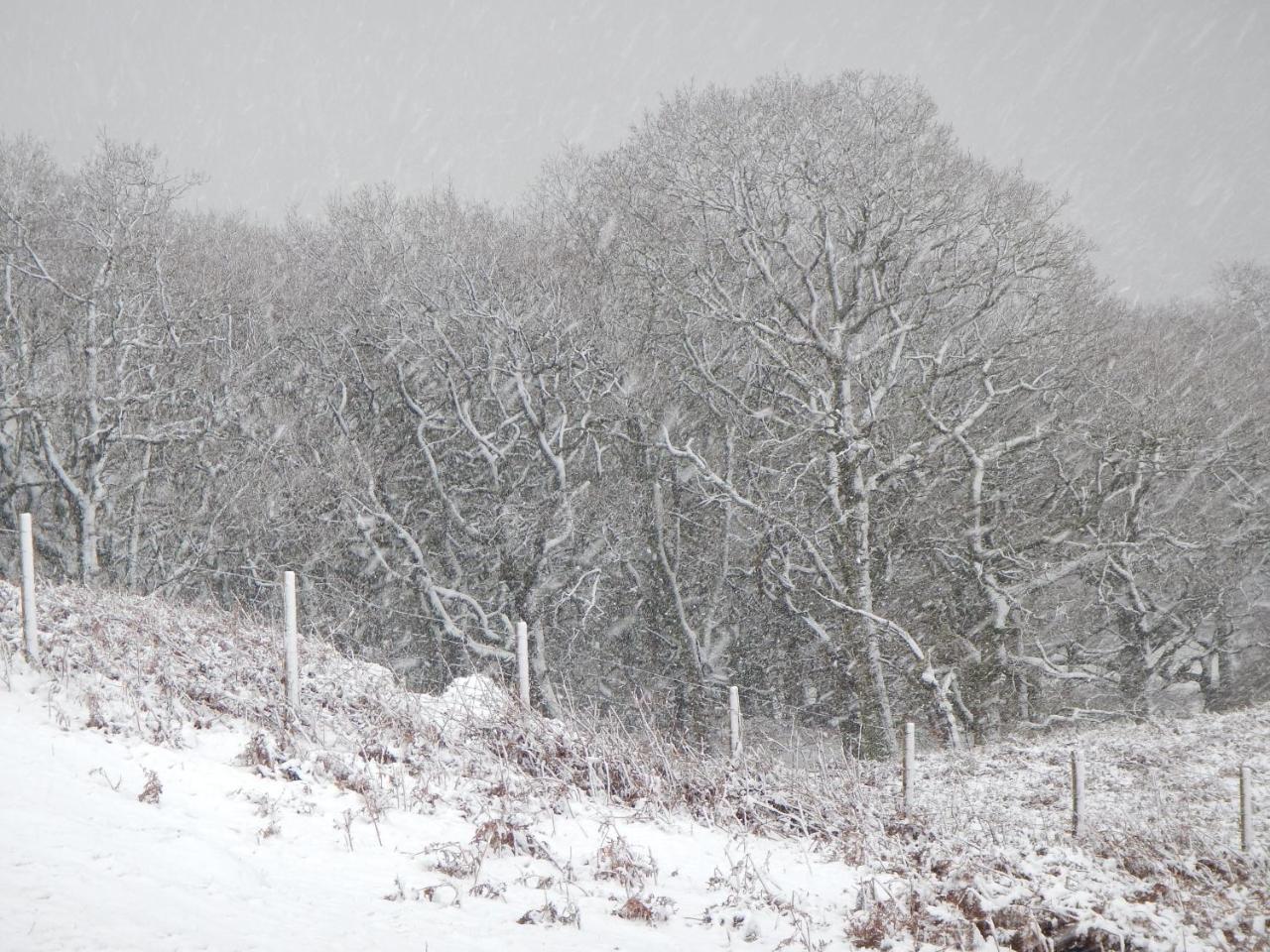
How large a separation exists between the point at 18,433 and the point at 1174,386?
26157mm

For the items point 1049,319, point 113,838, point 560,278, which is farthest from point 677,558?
point 113,838

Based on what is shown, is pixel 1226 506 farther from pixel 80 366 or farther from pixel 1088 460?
pixel 80 366

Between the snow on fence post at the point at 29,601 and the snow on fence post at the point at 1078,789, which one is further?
the snow on fence post at the point at 1078,789

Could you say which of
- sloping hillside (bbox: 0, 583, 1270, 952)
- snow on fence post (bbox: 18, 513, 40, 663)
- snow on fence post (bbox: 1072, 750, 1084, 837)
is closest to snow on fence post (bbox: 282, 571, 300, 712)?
sloping hillside (bbox: 0, 583, 1270, 952)

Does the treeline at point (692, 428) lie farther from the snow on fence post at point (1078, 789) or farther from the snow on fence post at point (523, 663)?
the snow on fence post at point (523, 663)

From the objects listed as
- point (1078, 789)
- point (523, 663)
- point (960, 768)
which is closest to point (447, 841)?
point (523, 663)

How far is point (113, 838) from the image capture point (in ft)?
18.0

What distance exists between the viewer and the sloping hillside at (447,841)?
5094mm

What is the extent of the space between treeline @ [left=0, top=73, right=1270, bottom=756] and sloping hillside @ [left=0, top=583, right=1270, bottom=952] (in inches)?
404

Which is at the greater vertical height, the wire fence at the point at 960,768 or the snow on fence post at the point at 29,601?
the snow on fence post at the point at 29,601

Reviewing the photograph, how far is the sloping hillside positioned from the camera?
509cm

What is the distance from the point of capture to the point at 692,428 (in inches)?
919

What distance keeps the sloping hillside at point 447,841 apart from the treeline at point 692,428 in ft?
33.7

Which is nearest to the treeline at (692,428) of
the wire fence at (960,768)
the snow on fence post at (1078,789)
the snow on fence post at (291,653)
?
the wire fence at (960,768)
